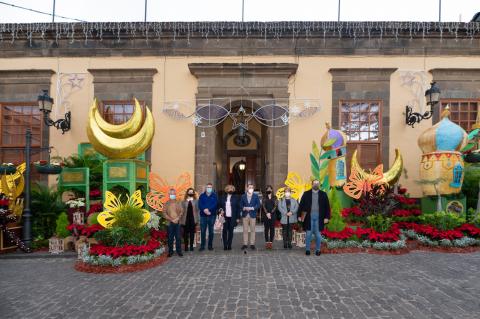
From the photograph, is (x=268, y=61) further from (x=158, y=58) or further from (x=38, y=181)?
(x=38, y=181)

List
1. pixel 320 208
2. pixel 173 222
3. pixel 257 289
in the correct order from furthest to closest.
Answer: pixel 320 208 → pixel 173 222 → pixel 257 289

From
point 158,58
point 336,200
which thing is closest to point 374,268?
point 336,200

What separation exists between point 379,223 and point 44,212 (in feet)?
29.8

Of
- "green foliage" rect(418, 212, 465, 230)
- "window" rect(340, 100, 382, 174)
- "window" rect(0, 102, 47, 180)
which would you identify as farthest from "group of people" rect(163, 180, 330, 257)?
"window" rect(0, 102, 47, 180)

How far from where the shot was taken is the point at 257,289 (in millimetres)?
4875

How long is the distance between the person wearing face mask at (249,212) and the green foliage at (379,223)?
115 inches

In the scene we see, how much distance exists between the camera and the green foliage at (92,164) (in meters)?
9.20

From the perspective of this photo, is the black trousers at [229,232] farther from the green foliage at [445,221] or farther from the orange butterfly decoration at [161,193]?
the green foliage at [445,221]

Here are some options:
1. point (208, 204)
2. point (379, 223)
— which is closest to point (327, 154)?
point (379, 223)

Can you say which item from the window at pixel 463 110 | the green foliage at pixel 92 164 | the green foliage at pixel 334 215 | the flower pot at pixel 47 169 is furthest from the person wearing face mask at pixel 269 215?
the window at pixel 463 110

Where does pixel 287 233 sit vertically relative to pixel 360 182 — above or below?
below

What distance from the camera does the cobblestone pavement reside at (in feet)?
13.5

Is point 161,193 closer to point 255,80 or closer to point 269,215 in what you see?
point 269,215

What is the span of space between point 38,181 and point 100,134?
5.31m
